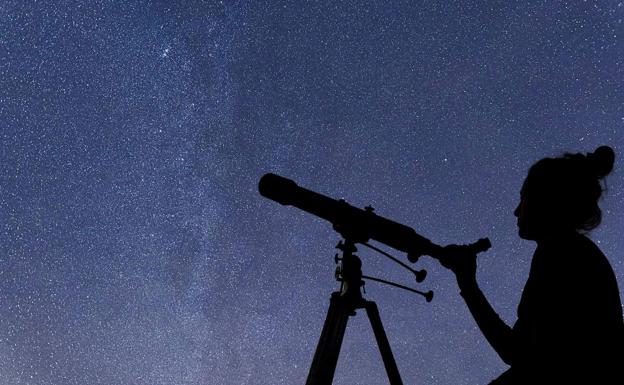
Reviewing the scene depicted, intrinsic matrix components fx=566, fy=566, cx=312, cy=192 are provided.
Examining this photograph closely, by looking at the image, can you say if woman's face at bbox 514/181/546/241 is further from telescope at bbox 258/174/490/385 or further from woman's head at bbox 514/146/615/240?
telescope at bbox 258/174/490/385

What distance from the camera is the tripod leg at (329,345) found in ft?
6.84

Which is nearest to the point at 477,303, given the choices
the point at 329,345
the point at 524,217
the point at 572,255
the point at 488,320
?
the point at 488,320

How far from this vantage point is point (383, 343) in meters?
2.27

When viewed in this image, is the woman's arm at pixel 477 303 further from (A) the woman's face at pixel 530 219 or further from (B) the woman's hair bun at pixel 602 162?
(B) the woman's hair bun at pixel 602 162

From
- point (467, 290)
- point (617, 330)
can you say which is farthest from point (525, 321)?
point (467, 290)

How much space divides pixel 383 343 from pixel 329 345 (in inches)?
10.4

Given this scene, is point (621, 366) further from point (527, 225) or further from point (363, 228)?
point (363, 228)

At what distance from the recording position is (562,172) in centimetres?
201

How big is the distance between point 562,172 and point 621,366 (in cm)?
75

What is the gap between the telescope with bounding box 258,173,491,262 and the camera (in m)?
2.30

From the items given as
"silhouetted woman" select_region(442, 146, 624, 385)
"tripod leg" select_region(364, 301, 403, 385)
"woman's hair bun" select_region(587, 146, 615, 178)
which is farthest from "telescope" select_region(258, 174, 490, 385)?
"woman's hair bun" select_region(587, 146, 615, 178)

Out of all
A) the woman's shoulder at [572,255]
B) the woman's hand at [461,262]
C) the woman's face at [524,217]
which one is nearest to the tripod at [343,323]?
the woman's hand at [461,262]

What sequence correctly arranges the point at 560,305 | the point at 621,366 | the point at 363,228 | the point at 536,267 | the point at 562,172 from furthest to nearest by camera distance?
the point at 363,228, the point at 562,172, the point at 536,267, the point at 560,305, the point at 621,366

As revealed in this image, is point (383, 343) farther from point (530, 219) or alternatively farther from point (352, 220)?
point (530, 219)
